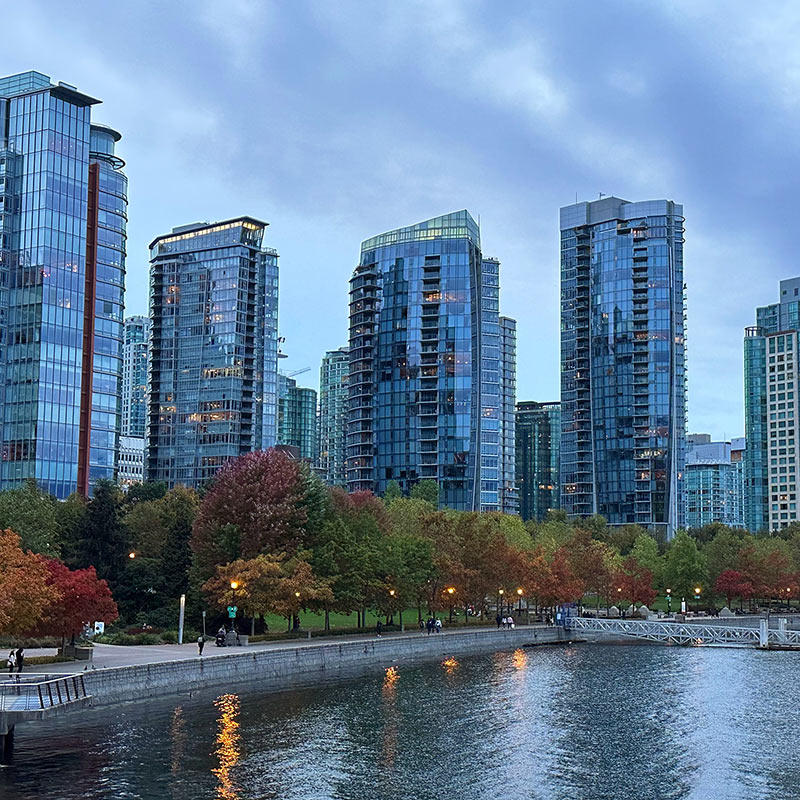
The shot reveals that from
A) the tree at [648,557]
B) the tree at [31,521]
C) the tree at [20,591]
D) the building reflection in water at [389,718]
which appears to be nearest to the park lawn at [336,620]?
the building reflection in water at [389,718]

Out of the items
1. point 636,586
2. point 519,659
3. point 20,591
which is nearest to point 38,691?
point 20,591

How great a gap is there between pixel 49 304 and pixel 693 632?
10758 centimetres

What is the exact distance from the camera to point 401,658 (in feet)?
306

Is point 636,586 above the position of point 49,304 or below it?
below

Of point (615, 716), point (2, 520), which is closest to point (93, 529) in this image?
point (2, 520)

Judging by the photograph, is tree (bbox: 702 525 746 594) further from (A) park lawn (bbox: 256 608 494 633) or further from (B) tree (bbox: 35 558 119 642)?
(B) tree (bbox: 35 558 119 642)

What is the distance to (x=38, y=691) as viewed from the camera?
4884 centimetres

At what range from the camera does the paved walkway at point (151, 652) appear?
65.4 metres

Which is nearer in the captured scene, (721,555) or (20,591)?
(20,591)

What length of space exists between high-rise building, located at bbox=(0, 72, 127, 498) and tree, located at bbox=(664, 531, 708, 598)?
89.2 metres

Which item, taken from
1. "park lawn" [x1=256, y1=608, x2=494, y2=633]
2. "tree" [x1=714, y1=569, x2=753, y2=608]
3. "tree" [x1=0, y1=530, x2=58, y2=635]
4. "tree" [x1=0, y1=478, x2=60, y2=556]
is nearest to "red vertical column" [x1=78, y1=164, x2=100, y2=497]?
"park lawn" [x1=256, y1=608, x2=494, y2=633]

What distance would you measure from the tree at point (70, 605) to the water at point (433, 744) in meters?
8.46

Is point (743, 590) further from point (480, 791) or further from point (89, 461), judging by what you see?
point (480, 791)

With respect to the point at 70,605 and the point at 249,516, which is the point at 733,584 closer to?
the point at 249,516
